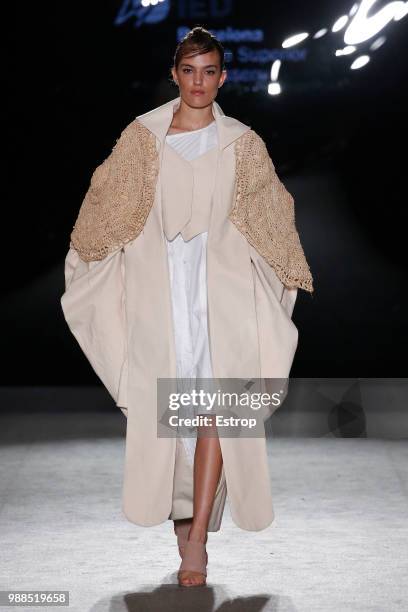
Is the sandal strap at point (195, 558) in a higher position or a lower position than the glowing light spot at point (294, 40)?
lower

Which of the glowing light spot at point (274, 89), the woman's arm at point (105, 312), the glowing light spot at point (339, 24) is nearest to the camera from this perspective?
the woman's arm at point (105, 312)

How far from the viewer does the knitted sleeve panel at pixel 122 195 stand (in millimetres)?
3209

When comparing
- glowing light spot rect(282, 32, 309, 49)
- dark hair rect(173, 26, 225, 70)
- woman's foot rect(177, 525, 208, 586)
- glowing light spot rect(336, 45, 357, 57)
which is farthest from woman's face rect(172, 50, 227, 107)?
glowing light spot rect(336, 45, 357, 57)

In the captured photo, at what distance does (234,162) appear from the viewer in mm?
3225

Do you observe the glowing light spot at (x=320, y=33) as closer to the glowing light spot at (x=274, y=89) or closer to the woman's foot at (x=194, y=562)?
the glowing light spot at (x=274, y=89)

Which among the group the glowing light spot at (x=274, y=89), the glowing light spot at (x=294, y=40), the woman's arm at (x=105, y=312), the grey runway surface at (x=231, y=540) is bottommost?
the grey runway surface at (x=231, y=540)

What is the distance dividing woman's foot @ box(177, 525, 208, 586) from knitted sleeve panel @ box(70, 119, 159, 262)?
70 cm

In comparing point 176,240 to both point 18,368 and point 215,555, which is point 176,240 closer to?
point 215,555

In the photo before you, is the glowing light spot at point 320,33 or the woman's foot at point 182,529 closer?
the woman's foot at point 182,529

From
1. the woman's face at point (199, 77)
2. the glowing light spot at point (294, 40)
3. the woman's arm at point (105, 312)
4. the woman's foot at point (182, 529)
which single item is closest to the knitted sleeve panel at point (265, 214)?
the woman's face at point (199, 77)

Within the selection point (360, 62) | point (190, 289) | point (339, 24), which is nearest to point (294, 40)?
point (339, 24)

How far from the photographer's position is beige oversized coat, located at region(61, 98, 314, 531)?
319cm

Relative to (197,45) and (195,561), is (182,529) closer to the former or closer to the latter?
(195,561)

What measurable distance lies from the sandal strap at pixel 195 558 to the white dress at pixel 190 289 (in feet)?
1.24
